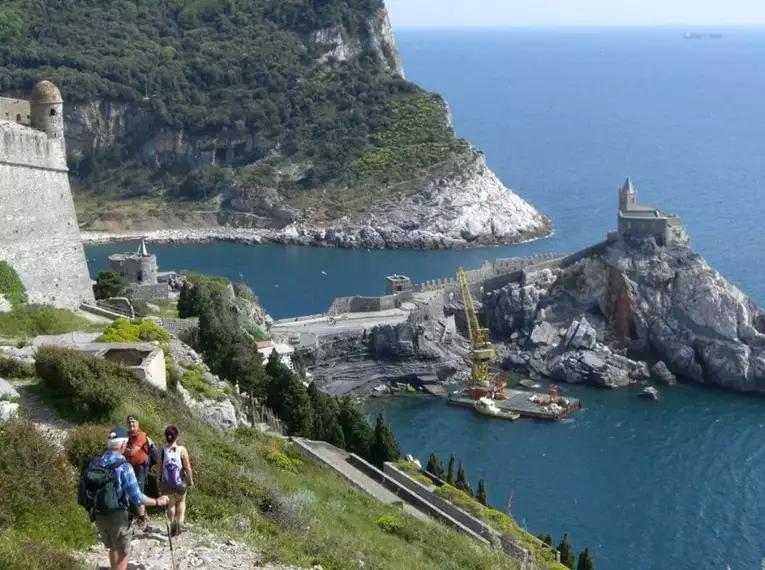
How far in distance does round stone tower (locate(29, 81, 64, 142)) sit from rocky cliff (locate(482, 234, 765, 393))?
108 feet

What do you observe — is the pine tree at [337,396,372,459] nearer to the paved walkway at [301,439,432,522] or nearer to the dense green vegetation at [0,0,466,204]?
the paved walkway at [301,439,432,522]

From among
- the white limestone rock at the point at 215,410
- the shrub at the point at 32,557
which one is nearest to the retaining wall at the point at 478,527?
the white limestone rock at the point at 215,410

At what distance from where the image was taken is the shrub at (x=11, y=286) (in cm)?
2445

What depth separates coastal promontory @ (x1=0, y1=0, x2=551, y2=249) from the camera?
92.1m

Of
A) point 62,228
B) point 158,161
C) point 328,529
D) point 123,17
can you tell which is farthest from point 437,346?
point 123,17

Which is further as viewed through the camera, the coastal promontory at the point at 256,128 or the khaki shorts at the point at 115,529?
the coastal promontory at the point at 256,128

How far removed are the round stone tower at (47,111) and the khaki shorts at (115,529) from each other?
1800 centimetres

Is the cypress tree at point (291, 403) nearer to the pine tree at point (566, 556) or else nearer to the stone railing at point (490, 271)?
the pine tree at point (566, 556)

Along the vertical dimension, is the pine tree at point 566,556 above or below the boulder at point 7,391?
below

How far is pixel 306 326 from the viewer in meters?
57.6

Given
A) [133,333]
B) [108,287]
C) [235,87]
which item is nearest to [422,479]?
[133,333]

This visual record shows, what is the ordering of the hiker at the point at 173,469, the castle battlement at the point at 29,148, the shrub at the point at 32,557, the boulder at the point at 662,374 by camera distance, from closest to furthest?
the shrub at the point at 32,557, the hiker at the point at 173,469, the castle battlement at the point at 29,148, the boulder at the point at 662,374

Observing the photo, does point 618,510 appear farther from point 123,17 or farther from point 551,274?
point 123,17

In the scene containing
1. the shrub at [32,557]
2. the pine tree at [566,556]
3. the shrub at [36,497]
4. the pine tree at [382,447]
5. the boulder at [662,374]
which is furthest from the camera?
the boulder at [662,374]
